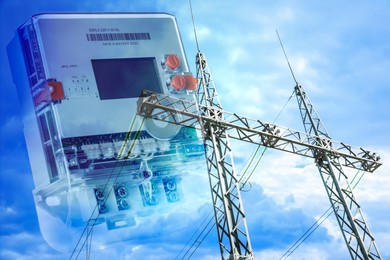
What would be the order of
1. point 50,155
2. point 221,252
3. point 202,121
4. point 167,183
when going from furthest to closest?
1. point 167,183
2. point 50,155
3. point 202,121
4. point 221,252

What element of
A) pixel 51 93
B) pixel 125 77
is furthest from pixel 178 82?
pixel 51 93

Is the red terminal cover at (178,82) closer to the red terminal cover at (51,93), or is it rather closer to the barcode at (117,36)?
the barcode at (117,36)

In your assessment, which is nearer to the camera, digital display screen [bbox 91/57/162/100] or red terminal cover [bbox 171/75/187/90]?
digital display screen [bbox 91/57/162/100]

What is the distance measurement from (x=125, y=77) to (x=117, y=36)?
6.47 feet

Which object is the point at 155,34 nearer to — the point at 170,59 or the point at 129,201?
the point at 170,59

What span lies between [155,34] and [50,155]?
294 inches

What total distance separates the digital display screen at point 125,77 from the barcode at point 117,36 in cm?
99

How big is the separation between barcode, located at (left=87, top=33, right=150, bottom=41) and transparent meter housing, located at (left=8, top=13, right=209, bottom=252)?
1.8 inches

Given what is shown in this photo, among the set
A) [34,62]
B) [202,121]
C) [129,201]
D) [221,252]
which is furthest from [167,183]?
[34,62]

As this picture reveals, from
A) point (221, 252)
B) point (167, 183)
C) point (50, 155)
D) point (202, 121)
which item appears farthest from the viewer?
point (167, 183)

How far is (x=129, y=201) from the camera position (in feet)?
66.5

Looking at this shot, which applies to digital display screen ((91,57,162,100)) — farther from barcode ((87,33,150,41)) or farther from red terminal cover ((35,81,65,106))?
red terminal cover ((35,81,65,106))

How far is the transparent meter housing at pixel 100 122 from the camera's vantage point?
1923cm

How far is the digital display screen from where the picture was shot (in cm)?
2067
